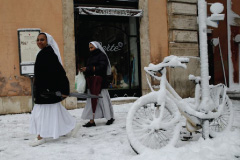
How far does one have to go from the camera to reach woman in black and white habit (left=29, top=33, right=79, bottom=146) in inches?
145

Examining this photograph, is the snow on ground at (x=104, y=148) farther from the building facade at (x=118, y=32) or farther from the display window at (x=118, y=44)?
the display window at (x=118, y=44)

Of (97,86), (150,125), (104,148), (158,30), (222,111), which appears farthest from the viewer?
(158,30)

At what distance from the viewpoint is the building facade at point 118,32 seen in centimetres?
716

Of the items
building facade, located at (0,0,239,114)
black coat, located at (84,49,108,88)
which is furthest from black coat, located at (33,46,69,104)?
building facade, located at (0,0,239,114)

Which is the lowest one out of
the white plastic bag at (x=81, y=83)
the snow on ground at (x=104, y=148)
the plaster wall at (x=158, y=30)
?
the snow on ground at (x=104, y=148)

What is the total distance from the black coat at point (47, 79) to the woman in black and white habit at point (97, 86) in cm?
92

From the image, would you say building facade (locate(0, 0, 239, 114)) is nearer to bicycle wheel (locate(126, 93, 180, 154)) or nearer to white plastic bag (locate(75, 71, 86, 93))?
white plastic bag (locate(75, 71, 86, 93))

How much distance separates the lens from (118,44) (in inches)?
342

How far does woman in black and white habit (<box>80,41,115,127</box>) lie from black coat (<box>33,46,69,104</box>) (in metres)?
0.92

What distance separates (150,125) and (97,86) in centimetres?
218

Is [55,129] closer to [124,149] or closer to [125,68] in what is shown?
[124,149]

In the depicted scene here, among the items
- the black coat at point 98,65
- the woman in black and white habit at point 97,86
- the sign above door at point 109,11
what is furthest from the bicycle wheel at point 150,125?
the sign above door at point 109,11

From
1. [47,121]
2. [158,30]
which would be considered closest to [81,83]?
[47,121]

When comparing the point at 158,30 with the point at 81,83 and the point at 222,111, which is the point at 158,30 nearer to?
the point at 81,83
